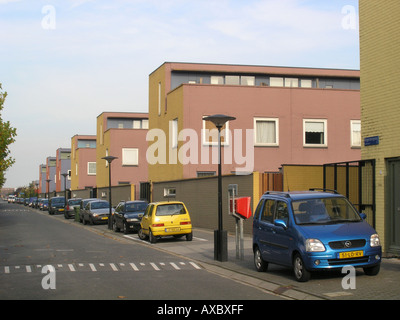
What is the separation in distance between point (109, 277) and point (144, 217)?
10.9 m

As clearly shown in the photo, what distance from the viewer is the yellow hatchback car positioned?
22.6 meters

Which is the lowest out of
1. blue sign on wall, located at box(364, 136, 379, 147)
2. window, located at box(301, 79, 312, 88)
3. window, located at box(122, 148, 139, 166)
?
blue sign on wall, located at box(364, 136, 379, 147)

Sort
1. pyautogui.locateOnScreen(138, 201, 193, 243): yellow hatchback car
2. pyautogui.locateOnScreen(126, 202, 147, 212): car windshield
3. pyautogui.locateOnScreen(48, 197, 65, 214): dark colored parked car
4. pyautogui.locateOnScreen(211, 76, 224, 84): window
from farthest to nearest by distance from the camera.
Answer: pyautogui.locateOnScreen(48, 197, 65, 214): dark colored parked car
pyautogui.locateOnScreen(211, 76, 224, 84): window
pyautogui.locateOnScreen(126, 202, 147, 212): car windshield
pyautogui.locateOnScreen(138, 201, 193, 243): yellow hatchback car

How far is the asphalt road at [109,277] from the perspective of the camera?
1059 cm

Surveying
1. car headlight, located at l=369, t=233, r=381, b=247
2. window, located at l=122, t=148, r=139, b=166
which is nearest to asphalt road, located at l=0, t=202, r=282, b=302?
car headlight, located at l=369, t=233, r=381, b=247

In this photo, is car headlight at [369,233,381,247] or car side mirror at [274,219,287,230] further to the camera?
car side mirror at [274,219,287,230]

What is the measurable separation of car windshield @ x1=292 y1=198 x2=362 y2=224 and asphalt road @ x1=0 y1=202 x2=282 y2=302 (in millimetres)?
1919

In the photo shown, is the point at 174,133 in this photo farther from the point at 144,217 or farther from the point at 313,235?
the point at 313,235

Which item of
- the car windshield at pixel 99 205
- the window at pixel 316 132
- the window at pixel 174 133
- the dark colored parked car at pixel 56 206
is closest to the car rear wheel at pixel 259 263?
the window at pixel 316 132

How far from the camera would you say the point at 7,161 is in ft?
131

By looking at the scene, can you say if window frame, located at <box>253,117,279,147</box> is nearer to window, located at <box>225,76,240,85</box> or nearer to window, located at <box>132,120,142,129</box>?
window, located at <box>225,76,240,85</box>

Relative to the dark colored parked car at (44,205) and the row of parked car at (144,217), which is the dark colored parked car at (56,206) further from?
the row of parked car at (144,217)

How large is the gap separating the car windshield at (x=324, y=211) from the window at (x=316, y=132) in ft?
80.0
